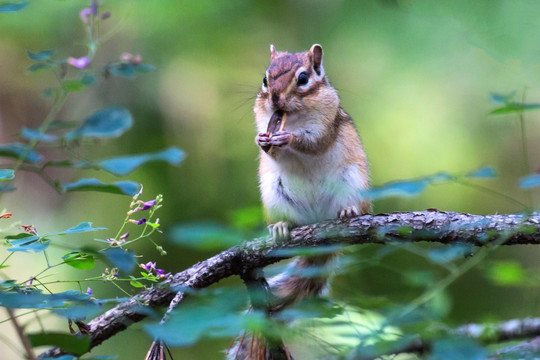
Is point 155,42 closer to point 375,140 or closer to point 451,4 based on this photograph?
point 375,140

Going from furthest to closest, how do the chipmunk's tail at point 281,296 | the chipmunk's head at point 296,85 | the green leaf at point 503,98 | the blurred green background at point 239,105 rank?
the blurred green background at point 239,105 < the chipmunk's head at point 296,85 < the chipmunk's tail at point 281,296 < the green leaf at point 503,98

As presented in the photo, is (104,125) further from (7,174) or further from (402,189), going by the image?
(402,189)

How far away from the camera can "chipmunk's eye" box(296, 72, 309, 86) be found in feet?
7.39

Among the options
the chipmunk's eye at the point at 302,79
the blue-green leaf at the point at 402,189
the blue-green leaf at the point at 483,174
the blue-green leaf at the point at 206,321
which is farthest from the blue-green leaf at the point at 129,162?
the chipmunk's eye at the point at 302,79

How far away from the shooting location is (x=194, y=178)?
3766mm

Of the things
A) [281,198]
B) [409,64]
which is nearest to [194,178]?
[409,64]

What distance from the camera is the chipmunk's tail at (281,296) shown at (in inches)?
54.8

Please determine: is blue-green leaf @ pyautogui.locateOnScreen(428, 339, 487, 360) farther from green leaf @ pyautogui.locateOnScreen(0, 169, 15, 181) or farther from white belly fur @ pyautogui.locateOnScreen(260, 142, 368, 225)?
white belly fur @ pyautogui.locateOnScreen(260, 142, 368, 225)

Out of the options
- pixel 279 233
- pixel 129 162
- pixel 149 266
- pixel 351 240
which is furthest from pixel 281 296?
pixel 129 162

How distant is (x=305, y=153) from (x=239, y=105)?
1.42m

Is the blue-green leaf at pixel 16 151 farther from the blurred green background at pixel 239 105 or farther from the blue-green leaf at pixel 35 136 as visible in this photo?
the blurred green background at pixel 239 105

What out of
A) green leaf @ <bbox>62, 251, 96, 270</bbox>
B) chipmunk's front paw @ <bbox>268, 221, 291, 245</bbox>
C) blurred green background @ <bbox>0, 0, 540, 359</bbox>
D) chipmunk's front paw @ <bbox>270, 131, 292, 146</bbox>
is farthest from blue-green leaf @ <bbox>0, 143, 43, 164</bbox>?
blurred green background @ <bbox>0, 0, 540, 359</bbox>

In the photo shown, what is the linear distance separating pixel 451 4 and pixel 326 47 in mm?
1139

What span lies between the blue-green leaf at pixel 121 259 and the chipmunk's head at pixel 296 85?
1.35m
